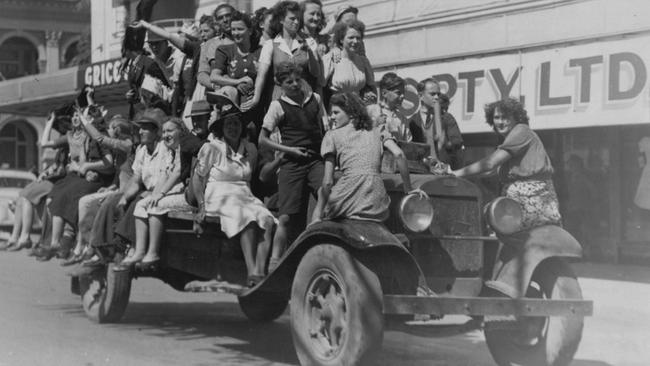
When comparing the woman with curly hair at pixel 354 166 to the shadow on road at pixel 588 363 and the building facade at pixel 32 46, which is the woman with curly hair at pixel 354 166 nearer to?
the shadow on road at pixel 588 363

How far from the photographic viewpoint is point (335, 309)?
6.77 meters

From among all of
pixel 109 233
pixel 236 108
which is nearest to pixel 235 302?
pixel 109 233

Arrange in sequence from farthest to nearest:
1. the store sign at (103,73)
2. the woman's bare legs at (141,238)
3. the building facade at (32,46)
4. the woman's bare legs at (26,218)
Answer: the building facade at (32,46) → the store sign at (103,73) → the woman's bare legs at (26,218) → the woman's bare legs at (141,238)

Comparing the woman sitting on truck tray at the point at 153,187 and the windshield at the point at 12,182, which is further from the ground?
the woman sitting on truck tray at the point at 153,187

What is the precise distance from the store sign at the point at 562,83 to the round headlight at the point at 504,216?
5308 millimetres

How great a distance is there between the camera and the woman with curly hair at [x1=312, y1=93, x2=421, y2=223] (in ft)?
22.7

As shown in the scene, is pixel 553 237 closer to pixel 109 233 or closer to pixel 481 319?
pixel 481 319

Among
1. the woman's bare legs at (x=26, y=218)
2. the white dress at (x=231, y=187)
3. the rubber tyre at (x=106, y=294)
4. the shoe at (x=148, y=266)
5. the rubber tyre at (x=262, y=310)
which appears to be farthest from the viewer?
the woman's bare legs at (x=26, y=218)

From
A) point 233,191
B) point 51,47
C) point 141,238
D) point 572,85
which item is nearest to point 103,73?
point 572,85

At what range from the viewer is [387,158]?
7.58 m

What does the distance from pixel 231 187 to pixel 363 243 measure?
203 cm

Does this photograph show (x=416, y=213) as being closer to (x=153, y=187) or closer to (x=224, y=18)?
(x=153, y=187)

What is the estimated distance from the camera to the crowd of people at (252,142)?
24.2 ft

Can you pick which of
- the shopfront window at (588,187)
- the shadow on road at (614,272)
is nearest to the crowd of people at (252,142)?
the shadow on road at (614,272)
